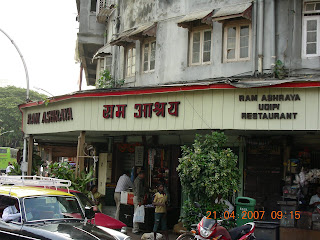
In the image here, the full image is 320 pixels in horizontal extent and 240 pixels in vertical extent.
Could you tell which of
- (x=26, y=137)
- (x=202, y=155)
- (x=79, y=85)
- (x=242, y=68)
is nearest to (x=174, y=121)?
(x=202, y=155)

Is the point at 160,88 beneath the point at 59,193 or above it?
above

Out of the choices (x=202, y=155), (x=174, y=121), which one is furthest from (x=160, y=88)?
(x=202, y=155)

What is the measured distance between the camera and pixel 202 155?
987 cm

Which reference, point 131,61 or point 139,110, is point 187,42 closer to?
point 131,61

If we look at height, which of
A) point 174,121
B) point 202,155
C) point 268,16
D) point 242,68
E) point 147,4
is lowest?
point 202,155

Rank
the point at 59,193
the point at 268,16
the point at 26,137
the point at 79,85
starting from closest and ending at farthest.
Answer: the point at 59,193 → the point at 268,16 → the point at 26,137 → the point at 79,85

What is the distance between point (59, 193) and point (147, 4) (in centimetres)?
936

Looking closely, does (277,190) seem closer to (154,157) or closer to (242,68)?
(242,68)

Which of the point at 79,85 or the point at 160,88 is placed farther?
the point at 79,85

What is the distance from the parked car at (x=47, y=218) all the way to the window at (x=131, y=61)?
864 centimetres

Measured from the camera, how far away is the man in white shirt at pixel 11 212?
730 centimetres

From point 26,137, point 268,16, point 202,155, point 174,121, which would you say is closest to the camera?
point 202,155

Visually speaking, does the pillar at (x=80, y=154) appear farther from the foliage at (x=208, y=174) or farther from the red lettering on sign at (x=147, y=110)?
the foliage at (x=208, y=174)

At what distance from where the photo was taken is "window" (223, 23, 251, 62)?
1294cm
